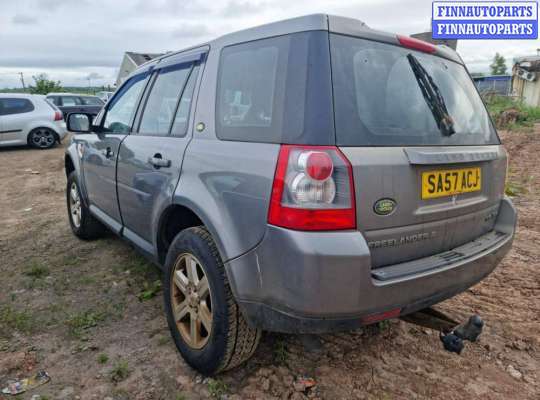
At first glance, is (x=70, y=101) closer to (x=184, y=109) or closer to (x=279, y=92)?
(x=184, y=109)

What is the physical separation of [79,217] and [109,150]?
138 centimetres

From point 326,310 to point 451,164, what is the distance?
91 cm

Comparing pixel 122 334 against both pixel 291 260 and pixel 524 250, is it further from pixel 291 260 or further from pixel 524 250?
pixel 524 250

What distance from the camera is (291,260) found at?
1547 mm

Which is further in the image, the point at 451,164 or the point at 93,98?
the point at 93,98

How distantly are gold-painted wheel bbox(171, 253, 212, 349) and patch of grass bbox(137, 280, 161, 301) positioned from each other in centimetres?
81

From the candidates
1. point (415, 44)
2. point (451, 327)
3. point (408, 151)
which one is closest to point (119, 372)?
point (451, 327)

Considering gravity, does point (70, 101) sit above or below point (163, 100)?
above

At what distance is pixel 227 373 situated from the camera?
7.02 feet

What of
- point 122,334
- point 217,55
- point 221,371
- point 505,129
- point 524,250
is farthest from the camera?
point 505,129

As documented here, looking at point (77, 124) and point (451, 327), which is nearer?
point (451, 327)

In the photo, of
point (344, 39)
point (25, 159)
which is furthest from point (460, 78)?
point (25, 159)

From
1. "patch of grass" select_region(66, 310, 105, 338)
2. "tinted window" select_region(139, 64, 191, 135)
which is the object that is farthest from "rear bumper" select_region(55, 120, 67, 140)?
"patch of grass" select_region(66, 310, 105, 338)

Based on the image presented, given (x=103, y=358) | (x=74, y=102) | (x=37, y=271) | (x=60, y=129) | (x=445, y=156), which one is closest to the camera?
(x=445, y=156)
